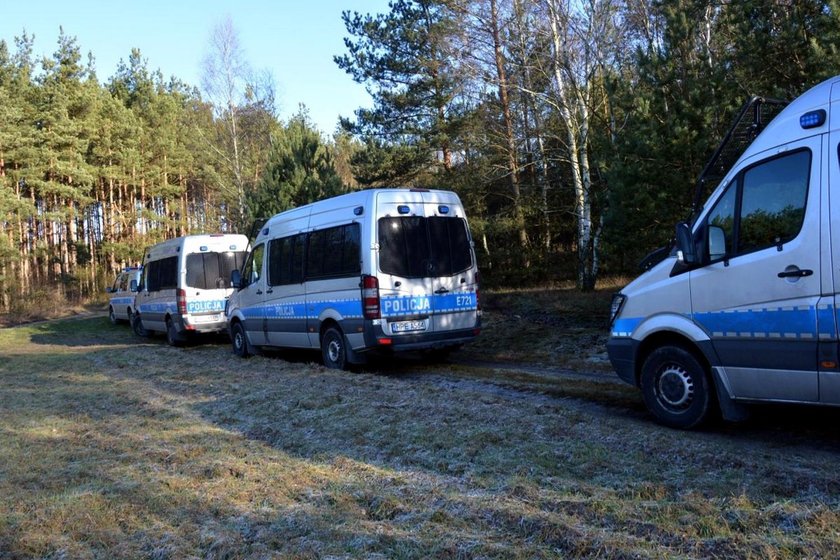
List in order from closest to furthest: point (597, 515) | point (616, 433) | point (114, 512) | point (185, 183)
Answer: point (597, 515)
point (114, 512)
point (616, 433)
point (185, 183)

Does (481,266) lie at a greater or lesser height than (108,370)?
greater

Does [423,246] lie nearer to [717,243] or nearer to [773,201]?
[717,243]

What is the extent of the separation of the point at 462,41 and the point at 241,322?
11.9 meters

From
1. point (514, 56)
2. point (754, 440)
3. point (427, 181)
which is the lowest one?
point (754, 440)

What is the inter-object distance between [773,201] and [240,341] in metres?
10.9

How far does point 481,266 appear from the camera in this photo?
25.0 metres

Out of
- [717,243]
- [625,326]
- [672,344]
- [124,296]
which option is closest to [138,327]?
[124,296]

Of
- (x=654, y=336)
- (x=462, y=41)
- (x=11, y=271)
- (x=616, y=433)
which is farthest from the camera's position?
(x=11, y=271)

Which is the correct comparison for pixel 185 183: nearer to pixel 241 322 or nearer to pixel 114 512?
pixel 241 322

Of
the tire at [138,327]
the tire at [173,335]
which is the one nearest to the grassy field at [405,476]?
the tire at [173,335]

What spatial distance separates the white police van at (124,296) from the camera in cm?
2256

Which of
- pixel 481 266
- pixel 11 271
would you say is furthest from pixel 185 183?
pixel 481 266

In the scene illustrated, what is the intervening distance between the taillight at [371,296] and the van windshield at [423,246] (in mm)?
257

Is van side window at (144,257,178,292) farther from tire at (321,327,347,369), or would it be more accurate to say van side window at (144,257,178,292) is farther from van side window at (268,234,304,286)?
tire at (321,327,347,369)
